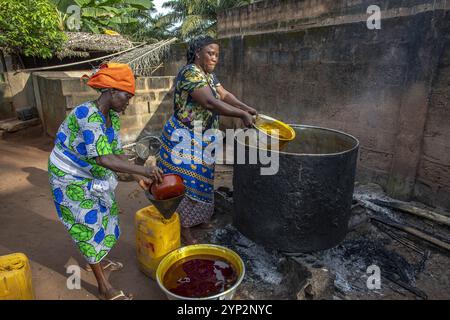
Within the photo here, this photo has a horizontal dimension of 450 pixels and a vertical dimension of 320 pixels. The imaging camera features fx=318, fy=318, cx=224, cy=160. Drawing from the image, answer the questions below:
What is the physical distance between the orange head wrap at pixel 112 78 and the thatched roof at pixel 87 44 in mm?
8219

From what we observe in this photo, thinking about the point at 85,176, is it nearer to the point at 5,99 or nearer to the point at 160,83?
the point at 160,83

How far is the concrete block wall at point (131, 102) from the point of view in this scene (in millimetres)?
6188

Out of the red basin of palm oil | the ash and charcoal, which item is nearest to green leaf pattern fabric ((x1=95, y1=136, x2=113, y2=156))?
the red basin of palm oil

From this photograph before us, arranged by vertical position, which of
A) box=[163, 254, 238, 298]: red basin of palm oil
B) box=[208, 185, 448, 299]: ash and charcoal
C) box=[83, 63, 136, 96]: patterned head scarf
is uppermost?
box=[83, 63, 136, 96]: patterned head scarf

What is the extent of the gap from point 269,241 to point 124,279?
1300 millimetres

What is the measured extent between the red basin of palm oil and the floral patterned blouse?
1191 millimetres

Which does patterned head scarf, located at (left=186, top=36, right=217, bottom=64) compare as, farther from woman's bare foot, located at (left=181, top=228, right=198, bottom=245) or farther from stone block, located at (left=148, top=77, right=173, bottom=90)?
stone block, located at (left=148, top=77, right=173, bottom=90)

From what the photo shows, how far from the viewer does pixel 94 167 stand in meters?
2.31

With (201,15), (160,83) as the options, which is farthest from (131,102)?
(201,15)

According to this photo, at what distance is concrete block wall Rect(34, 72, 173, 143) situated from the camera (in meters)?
6.19

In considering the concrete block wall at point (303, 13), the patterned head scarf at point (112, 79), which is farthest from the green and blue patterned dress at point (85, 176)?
the concrete block wall at point (303, 13)

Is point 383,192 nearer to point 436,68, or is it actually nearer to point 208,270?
point 436,68

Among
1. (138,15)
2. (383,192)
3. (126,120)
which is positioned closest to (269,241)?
(383,192)
